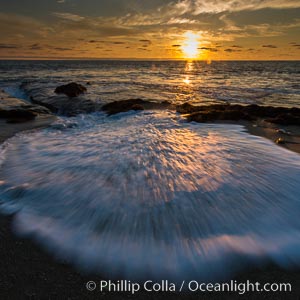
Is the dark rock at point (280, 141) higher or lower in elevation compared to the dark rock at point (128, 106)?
higher

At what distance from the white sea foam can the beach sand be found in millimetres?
154

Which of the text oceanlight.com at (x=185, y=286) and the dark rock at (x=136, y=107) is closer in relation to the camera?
the text oceanlight.com at (x=185, y=286)

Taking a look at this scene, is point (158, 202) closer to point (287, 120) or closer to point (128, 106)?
point (287, 120)

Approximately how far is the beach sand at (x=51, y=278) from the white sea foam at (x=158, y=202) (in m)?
0.15

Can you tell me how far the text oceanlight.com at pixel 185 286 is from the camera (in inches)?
100

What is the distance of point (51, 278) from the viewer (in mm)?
2613

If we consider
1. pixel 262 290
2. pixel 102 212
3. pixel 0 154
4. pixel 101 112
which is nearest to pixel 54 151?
pixel 0 154

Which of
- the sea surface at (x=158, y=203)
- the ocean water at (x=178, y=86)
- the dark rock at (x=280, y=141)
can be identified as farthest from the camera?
the ocean water at (x=178, y=86)

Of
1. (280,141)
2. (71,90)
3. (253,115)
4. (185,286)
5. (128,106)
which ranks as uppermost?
(185,286)

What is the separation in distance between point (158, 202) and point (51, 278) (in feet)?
6.30

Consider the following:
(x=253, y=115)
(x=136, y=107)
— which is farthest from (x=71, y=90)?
(x=253, y=115)

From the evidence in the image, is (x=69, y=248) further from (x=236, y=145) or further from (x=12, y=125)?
(x=12, y=125)

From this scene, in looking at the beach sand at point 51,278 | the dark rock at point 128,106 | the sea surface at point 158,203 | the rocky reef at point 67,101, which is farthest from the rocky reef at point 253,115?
the beach sand at point 51,278

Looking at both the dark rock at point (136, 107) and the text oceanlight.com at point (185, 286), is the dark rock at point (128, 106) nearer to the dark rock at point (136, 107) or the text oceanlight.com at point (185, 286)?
the dark rock at point (136, 107)
